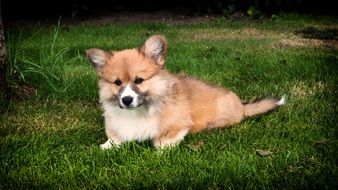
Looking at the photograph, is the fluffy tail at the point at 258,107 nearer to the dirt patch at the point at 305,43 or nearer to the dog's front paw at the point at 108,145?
the dog's front paw at the point at 108,145

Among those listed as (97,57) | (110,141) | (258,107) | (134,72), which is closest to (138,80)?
(134,72)

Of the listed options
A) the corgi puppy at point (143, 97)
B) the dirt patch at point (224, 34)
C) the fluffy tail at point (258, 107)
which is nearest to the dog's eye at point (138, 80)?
the corgi puppy at point (143, 97)

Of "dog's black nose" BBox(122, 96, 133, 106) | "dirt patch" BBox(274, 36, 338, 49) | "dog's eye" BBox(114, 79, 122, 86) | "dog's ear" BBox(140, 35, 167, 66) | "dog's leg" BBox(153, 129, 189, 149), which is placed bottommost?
"dirt patch" BBox(274, 36, 338, 49)

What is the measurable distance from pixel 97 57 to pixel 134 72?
33 centimetres

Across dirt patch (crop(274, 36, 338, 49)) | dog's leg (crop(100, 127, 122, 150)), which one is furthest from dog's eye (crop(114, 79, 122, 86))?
dirt patch (crop(274, 36, 338, 49))

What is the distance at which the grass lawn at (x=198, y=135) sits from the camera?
299cm

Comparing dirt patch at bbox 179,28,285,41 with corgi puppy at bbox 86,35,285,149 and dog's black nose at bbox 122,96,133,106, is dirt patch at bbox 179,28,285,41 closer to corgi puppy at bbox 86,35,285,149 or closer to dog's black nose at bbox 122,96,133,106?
corgi puppy at bbox 86,35,285,149

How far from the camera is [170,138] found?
3580 millimetres

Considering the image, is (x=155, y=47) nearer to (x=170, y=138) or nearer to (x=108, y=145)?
(x=170, y=138)

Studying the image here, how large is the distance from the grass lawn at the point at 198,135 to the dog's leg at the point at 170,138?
5cm

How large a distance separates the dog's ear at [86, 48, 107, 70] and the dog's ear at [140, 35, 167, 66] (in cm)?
27

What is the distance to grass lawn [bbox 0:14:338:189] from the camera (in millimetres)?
2988

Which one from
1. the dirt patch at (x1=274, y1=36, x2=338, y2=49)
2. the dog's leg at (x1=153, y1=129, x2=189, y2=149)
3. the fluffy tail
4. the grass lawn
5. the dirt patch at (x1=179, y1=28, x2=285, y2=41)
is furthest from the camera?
the dirt patch at (x1=179, y1=28, x2=285, y2=41)

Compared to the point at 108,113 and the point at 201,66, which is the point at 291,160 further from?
the point at 201,66
